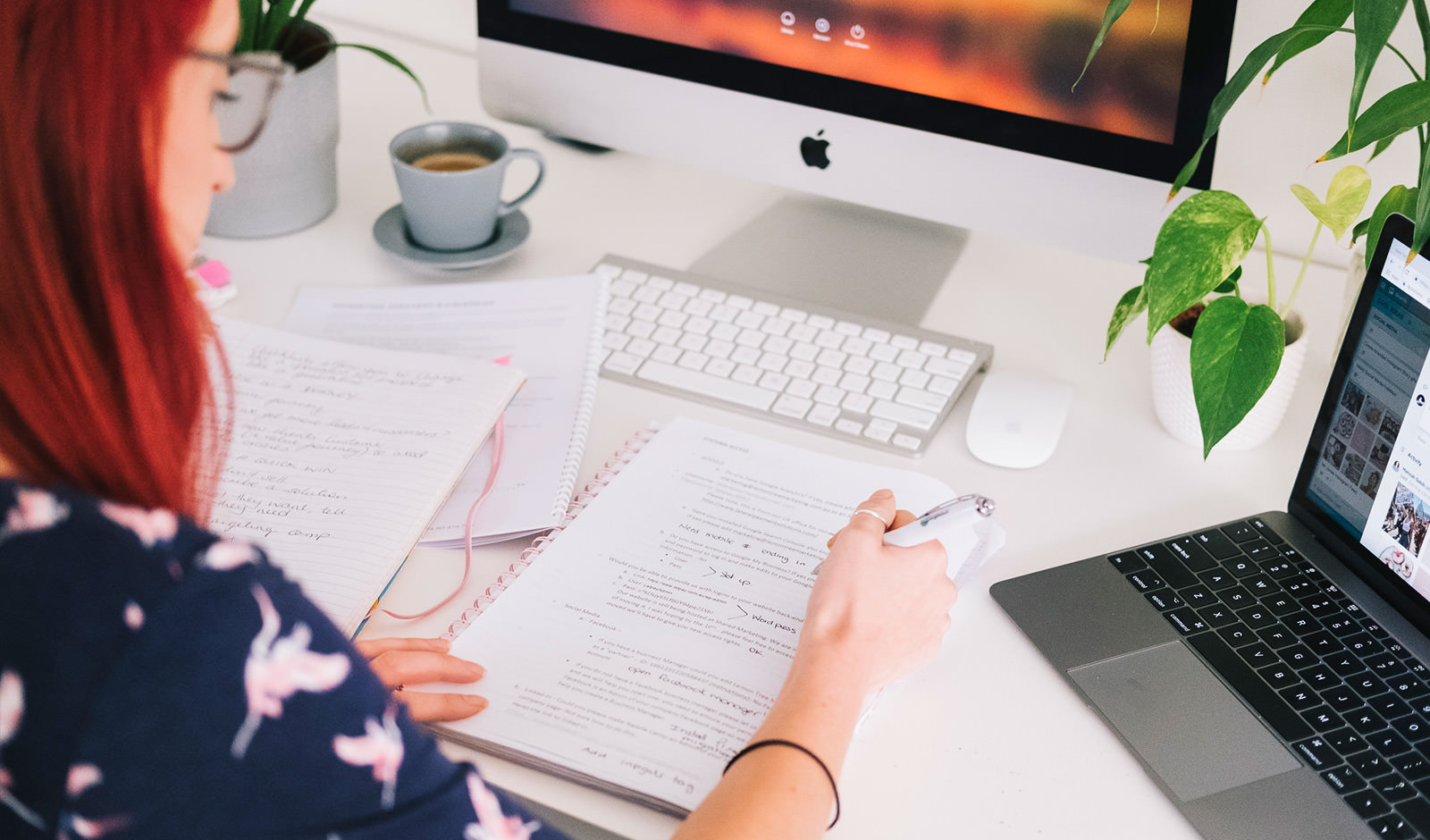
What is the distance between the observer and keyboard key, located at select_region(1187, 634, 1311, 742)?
0.64 m

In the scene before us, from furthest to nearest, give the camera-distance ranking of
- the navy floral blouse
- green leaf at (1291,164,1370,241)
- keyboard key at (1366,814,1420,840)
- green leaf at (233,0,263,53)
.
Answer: green leaf at (233,0,263,53) → green leaf at (1291,164,1370,241) → keyboard key at (1366,814,1420,840) → the navy floral blouse

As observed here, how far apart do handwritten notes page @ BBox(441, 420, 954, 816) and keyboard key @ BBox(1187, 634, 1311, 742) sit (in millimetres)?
193

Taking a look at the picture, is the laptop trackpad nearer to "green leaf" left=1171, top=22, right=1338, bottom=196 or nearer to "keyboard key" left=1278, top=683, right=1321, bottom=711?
"keyboard key" left=1278, top=683, right=1321, bottom=711

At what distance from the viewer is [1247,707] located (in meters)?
0.65

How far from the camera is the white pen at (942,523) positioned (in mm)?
702

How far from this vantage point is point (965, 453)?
2.85 ft

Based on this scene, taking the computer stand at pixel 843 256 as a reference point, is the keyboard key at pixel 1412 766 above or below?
below

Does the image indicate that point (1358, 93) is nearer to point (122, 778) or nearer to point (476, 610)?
point (476, 610)

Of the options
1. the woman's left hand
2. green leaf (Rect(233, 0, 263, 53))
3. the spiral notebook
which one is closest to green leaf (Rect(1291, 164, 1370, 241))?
the spiral notebook

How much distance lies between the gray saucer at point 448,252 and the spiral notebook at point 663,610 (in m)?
0.30

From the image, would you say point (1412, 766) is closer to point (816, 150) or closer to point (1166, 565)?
point (1166, 565)

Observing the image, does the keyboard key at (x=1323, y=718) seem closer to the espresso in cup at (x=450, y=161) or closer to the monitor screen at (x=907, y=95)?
the monitor screen at (x=907, y=95)

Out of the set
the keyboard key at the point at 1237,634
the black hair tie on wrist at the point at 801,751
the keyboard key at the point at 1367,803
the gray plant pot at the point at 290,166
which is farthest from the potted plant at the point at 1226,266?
the gray plant pot at the point at 290,166

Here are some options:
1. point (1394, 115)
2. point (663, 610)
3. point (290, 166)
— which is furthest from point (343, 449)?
point (1394, 115)
